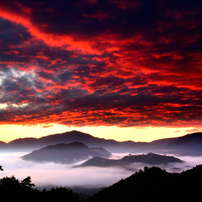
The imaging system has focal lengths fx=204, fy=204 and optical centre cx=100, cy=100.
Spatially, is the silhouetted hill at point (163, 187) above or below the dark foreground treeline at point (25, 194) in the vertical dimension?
below

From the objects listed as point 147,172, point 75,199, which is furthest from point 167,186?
point 75,199

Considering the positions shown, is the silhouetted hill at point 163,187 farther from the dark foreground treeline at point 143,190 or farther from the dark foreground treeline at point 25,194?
the dark foreground treeline at point 25,194

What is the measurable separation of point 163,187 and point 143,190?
10.1 m

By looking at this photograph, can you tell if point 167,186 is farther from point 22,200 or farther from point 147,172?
point 22,200

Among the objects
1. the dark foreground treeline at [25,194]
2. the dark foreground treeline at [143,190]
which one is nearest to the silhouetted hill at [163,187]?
the dark foreground treeline at [143,190]

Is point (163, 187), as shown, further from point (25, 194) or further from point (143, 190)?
point (25, 194)

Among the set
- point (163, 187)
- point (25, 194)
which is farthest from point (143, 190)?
point (25, 194)

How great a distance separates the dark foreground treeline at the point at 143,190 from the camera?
93.8 feet

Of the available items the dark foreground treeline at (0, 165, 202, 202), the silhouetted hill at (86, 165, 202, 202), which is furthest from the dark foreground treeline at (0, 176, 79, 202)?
the silhouetted hill at (86, 165, 202, 202)

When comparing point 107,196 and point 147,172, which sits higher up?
point 147,172

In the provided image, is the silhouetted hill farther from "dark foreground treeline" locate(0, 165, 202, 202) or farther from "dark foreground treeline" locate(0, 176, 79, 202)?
"dark foreground treeline" locate(0, 176, 79, 202)

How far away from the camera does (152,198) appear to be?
6881 centimetres

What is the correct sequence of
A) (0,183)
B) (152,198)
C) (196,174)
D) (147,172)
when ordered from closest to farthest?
(0,183), (152,198), (196,174), (147,172)

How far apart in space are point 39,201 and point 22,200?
249 cm
